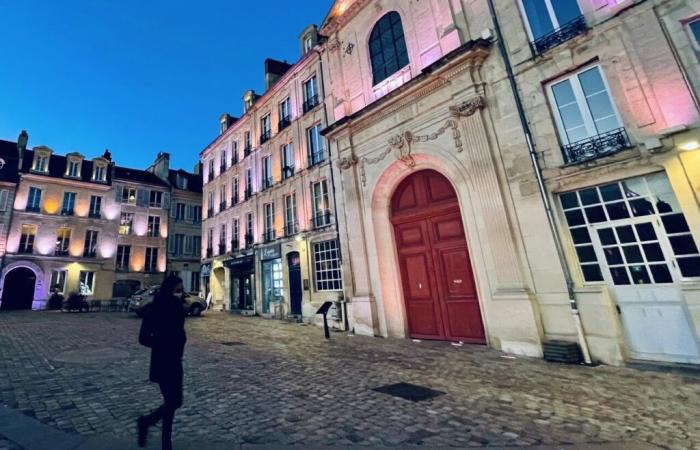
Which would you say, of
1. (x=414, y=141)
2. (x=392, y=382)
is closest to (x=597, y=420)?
(x=392, y=382)

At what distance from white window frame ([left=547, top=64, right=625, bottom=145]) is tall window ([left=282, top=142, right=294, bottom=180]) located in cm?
1165

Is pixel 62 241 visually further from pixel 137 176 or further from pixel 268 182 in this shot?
pixel 268 182

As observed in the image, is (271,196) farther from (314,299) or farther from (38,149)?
(38,149)

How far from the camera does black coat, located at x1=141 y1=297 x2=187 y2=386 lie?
9.51 feet

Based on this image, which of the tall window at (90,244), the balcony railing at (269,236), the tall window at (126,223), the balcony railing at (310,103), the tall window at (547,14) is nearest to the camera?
the tall window at (547,14)

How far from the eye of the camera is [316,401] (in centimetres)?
424

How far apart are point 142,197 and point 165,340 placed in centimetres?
3184

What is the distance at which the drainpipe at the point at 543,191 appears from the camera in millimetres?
6156

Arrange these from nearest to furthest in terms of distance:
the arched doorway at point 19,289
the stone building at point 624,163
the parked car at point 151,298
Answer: the stone building at point 624,163, the parked car at point 151,298, the arched doorway at point 19,289

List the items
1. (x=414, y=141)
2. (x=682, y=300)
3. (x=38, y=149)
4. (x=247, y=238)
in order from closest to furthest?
(x=682, y=300)
(x=414, y=141)
(x=247, y=238)
(x=38, y=149)

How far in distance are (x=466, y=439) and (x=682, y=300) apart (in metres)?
5.16

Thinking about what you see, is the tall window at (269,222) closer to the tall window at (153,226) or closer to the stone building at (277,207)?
the stone building at (277,207)

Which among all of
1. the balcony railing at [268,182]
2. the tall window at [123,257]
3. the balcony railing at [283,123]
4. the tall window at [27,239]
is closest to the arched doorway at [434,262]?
the balcony railing at [283,123]

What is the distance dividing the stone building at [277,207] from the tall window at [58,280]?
1178 cm
